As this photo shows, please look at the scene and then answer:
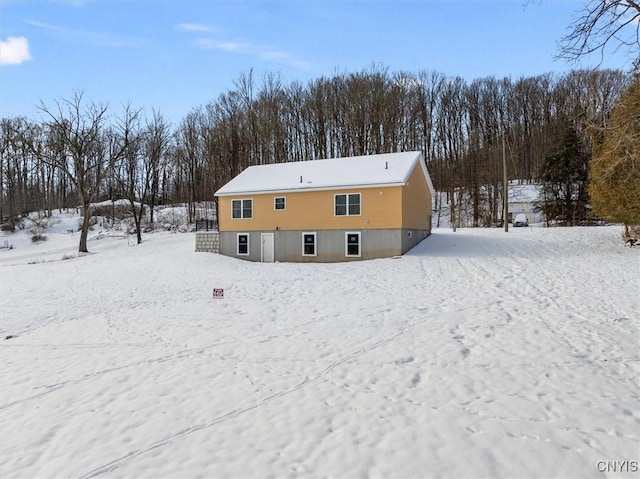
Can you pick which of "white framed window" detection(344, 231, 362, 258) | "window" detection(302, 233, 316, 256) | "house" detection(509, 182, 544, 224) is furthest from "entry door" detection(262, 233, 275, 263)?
"house" detection(509, 182, 544, 224)

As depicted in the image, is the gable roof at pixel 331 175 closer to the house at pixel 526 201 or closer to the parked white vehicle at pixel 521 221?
the parked white vehicle at pixel 521 221

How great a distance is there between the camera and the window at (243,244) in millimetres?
23672

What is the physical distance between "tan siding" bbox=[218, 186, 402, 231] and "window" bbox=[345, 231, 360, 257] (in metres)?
0.37

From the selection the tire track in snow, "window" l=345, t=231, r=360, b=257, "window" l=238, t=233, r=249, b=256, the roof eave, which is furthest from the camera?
"window" l=238, t=233, r=249, b=256

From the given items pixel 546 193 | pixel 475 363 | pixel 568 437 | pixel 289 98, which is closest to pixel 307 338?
pixel 475 363

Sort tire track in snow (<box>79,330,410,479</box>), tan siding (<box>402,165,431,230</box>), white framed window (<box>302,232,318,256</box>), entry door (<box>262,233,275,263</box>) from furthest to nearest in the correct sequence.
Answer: entry door (<box>262,233,275,263</box>) → white framed window (<box>302,232,318,256</box>) → tan siding (<box>402,165,431,230</box>) → tire track in snow (<box>79,330,410,479</box>)

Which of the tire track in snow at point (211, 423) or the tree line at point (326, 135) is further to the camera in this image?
the tree line at point (326, 135)

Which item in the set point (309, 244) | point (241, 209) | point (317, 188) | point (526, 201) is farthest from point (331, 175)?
point (526, 201)

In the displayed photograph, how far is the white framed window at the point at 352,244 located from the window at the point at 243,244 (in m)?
6.15

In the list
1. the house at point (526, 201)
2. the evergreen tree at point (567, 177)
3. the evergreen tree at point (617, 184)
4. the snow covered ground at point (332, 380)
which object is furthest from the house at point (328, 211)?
the house at point (526, 201)

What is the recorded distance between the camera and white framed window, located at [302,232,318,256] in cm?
2178

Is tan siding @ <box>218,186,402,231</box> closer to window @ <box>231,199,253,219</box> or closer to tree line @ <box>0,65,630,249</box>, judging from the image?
window @ <box>231,199,253,219</box>

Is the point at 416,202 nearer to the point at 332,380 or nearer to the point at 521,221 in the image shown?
the point at 521,221

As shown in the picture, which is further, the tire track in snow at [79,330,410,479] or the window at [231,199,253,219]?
the window at [231,199,253,219]
